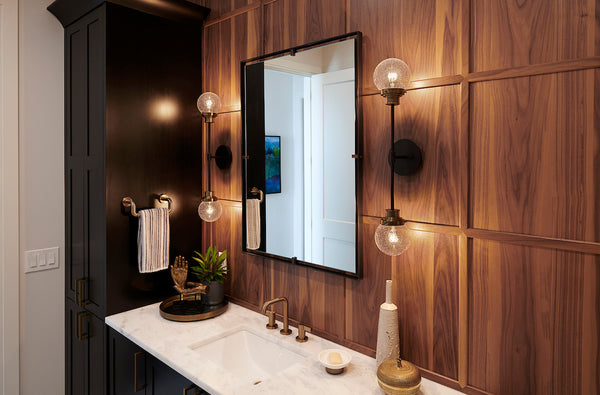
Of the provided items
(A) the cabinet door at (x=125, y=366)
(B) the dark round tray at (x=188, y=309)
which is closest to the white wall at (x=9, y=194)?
(A) the cabinet door at (x=125, y=366)

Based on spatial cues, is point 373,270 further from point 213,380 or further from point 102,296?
point 102,296

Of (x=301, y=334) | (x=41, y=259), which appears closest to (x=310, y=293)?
(x=301, y=334)

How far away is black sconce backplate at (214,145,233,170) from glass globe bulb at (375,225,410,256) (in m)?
1.04

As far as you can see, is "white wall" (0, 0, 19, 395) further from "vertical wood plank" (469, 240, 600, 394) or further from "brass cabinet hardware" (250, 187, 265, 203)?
"vertical wood plank" (469, 240, 600, 394)

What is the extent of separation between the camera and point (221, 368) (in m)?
1.40

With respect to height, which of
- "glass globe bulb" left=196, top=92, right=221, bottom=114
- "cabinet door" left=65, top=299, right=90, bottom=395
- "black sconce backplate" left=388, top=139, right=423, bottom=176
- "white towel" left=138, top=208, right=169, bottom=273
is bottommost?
"cabinet door" left=65, top=299, right=90, bottom=395

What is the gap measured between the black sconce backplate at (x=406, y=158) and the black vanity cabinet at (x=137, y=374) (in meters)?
1.03

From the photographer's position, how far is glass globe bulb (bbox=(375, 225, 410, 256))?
1237 mm

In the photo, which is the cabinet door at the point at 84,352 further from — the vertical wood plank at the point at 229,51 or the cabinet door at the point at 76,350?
the vertical wood plank at the point at 229,51

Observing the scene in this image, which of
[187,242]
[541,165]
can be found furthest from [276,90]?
[541,165]

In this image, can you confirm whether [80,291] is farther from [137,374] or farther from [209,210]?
[209,210]

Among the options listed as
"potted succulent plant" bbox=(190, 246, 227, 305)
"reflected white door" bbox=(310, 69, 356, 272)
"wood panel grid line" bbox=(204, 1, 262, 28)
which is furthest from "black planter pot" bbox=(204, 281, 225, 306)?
"wood panel grid line" bbox=(204, 1, 262, 28)

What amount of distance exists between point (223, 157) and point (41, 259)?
115 cm

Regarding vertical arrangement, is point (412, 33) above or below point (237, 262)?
above
